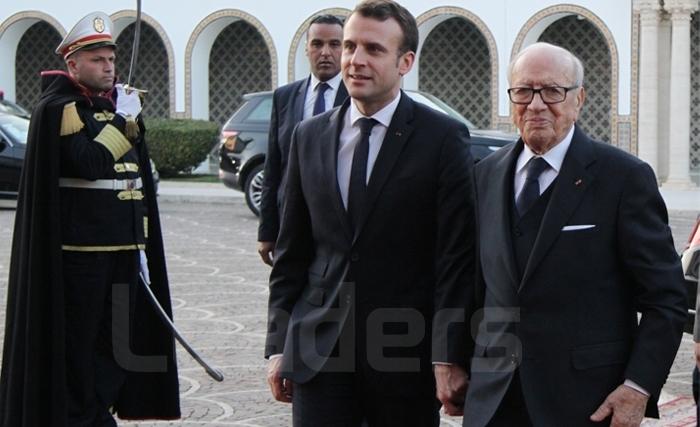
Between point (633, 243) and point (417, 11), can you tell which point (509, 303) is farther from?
point (417, 11)

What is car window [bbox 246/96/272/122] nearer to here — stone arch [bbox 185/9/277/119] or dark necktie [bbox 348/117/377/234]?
stone arch [bbox 185/9/277/119]

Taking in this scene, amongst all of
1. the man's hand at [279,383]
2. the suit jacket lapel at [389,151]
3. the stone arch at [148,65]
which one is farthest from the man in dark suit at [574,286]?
the stone arch at [148,65]

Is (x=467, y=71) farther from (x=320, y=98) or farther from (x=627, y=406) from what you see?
(x=627, y=406)

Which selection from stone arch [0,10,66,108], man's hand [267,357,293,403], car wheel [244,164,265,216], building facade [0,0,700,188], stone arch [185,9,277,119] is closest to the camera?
man's hand [267,357,293,403]

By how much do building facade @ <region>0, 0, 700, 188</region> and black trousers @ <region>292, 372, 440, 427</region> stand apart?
2064cm

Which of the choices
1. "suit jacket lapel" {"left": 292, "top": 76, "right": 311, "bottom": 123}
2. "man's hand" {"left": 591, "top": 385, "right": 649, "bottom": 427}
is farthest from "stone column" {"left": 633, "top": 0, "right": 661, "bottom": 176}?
"man's hand" {"left": 591, "top": 385, "right": 649, "bottom": 427}

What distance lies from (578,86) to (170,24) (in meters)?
24.4

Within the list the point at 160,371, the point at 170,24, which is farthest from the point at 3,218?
the point at 160,371

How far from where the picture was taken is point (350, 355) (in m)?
4.21

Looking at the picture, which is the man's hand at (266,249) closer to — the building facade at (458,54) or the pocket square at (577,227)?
the pocket square at (577,227)

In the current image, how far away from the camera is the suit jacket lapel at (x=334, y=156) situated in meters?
4.21

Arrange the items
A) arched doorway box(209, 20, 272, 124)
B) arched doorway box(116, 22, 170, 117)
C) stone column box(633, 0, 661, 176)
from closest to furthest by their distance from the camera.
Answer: stone column box(633, 0, 661, 176) → arched doorway box(209, 20, 272, 124) → arched doorway box(116, 22, 170, 117)

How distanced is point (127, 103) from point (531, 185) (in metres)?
2.67

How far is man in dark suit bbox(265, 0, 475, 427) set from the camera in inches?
164
